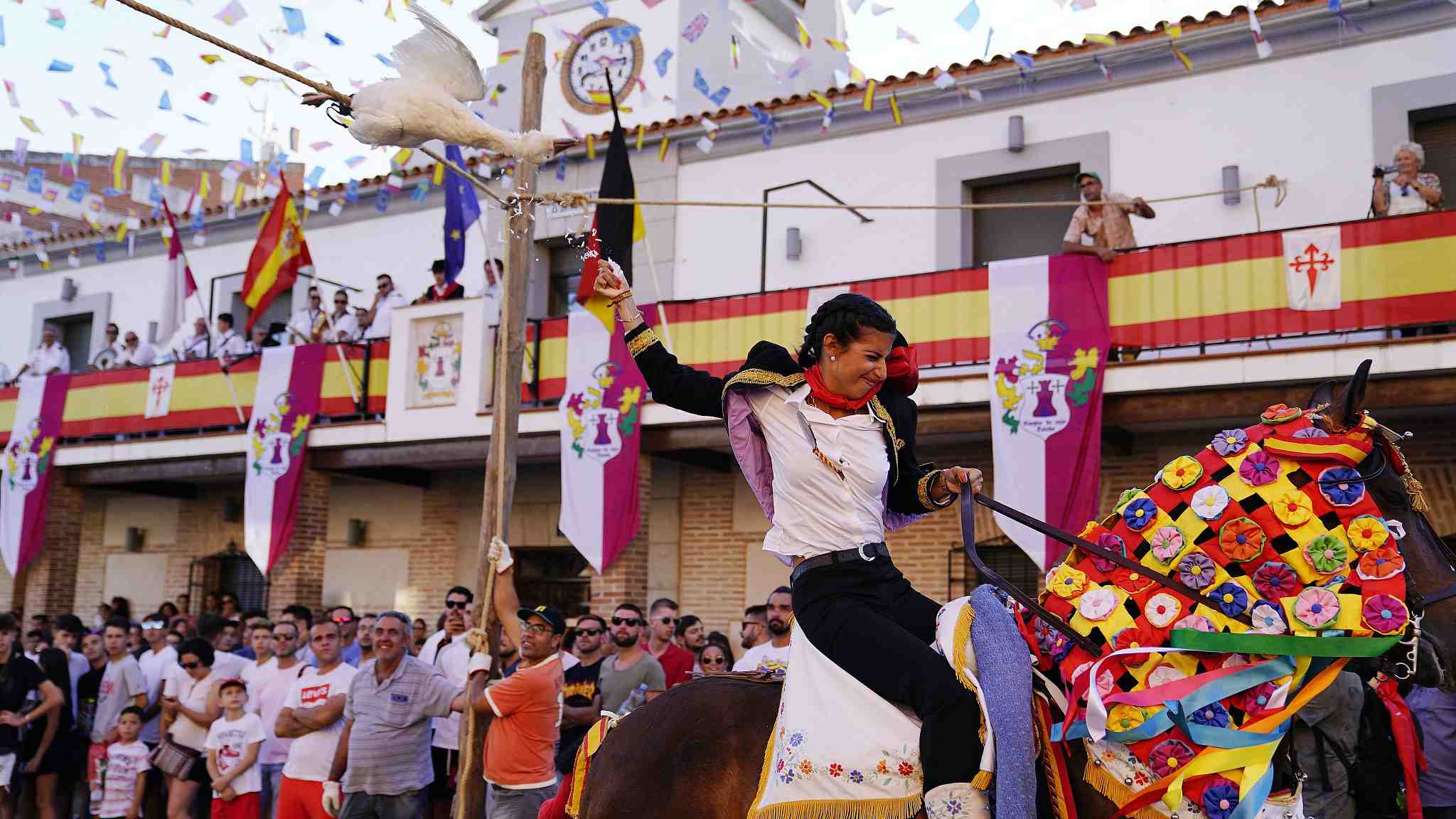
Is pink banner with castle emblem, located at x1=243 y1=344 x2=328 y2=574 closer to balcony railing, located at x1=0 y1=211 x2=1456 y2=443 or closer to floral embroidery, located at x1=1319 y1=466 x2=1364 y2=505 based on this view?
balcony railing, located at x1=0 y1=211 x2=1456 y2=443

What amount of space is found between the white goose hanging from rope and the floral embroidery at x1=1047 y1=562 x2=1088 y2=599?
8.78ft

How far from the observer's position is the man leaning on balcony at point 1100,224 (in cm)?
1130

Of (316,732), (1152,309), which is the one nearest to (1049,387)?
(1152,309)

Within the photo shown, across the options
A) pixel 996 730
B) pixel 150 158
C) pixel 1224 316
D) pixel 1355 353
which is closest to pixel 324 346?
pixel 1224 316

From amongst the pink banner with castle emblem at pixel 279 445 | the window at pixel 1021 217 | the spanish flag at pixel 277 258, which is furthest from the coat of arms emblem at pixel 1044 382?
the pink banner with castle emblem at pixel 279 445

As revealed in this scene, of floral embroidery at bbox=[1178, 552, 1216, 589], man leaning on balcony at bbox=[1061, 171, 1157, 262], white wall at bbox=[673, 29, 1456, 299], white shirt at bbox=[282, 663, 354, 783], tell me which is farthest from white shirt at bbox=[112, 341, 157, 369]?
floral embroidery at bbox=[1178, 552, 1216, 589]

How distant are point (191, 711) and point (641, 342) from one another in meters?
7.13

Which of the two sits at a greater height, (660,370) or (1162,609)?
(660,370)

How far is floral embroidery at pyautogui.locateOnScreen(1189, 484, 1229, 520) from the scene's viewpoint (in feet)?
11.8

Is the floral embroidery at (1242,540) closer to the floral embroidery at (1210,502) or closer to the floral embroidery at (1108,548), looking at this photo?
the floral embroidery at (1210,502)

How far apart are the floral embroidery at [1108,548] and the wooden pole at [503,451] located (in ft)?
12.3

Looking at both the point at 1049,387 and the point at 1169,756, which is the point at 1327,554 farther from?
the point at 1049,387

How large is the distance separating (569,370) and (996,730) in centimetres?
1031

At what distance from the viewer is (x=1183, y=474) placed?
3.71 metres
